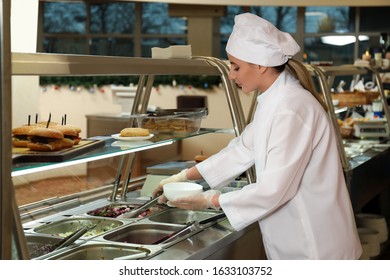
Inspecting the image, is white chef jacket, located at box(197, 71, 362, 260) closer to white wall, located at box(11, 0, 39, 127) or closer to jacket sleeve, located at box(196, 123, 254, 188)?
jacket sleeve, located at box(196, 123, 254, 188)

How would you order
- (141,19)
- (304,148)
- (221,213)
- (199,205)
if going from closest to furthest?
(304,148) < (199,205) < (221,213) < (141,19)

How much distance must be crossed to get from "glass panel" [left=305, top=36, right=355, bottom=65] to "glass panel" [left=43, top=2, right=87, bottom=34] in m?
3.66

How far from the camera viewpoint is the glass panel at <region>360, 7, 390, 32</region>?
9.45m

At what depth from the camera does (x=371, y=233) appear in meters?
4.07

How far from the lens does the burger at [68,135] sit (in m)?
1.92

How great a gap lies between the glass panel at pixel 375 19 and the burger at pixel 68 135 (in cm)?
826

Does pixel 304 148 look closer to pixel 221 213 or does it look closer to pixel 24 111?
pixel 221 213

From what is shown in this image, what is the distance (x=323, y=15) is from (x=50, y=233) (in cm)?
815

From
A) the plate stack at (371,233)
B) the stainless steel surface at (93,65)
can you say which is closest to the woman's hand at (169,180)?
the stainless steel surface at (93,65)

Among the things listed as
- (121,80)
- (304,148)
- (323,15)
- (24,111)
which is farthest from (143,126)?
(323,15)

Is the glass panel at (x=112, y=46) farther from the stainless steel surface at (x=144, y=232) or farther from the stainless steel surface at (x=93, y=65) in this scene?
the stainless steel surface at (x=144, y=232)

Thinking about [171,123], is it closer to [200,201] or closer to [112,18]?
[200,201]

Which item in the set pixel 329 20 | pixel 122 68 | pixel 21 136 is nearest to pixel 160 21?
pixel 329 20

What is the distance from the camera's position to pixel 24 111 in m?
3.60
